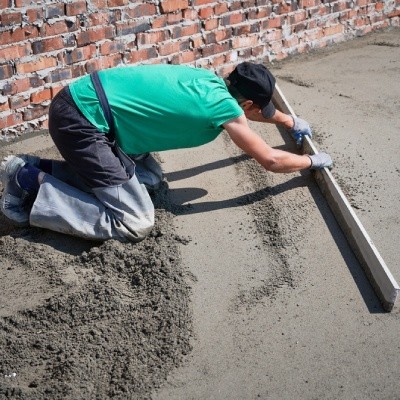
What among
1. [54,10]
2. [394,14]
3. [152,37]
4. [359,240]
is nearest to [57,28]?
[54,10]

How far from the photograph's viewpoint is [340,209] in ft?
11.7

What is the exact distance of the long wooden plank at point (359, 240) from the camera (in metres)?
2.96

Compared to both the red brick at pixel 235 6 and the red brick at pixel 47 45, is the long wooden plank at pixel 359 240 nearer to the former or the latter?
the red brick at pixel 235 6

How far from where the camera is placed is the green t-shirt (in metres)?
3.23

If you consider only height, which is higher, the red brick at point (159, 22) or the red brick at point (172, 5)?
the red brick at point (172, 5)

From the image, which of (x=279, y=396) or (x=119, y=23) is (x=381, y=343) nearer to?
(x=279, y=396)

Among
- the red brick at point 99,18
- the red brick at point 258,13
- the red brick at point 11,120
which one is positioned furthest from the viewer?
the red brick at point 258,13

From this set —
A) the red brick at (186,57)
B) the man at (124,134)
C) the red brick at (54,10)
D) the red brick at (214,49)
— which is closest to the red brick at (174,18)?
the red brick at (186,57)

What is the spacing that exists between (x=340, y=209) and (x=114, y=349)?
1544 mm

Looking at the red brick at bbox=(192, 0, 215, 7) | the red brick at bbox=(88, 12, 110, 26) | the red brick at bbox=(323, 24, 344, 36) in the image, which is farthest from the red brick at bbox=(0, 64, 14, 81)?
the red brick at bbox=(323, 24, 344, 36)

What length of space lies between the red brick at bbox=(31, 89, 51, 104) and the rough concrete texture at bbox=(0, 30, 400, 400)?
991mm

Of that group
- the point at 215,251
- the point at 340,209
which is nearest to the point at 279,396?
the point at 215,251

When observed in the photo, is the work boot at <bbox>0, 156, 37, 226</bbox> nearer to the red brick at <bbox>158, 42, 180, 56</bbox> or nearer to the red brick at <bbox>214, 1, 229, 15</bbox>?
the red brick at <bbox>158, 42, 180, 56</bbox>

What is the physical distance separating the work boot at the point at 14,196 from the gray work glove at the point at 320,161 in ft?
5.45
